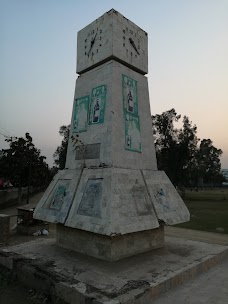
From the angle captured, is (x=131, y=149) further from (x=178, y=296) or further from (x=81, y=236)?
(x=178, y=296)

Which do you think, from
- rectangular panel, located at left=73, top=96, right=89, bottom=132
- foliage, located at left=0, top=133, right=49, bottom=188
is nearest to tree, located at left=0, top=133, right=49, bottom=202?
foliage, located at left=0, top=133, right=49, bottom=188

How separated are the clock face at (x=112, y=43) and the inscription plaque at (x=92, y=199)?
293 cm

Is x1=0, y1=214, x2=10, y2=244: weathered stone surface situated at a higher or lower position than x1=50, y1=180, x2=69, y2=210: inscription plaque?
lower

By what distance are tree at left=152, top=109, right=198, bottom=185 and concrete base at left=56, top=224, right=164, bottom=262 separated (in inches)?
1007

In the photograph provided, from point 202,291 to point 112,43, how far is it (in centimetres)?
524

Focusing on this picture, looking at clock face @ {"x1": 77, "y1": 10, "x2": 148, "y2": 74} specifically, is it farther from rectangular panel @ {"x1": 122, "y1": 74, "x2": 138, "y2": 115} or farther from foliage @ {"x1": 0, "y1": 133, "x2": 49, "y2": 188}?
foliage @ {"x1": 0, "y1": 133, "x2": 49, "y2": 188}

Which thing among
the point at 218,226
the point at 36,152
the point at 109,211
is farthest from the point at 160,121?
the point at 109,211

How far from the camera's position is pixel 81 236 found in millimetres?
5672

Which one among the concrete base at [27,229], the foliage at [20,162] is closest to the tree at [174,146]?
the foliage at [20,162]

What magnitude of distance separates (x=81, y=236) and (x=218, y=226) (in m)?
9.41

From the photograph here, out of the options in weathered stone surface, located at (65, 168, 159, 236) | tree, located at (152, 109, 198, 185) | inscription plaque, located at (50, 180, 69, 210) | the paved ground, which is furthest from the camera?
tree, located at (152, 109, 198, 185)

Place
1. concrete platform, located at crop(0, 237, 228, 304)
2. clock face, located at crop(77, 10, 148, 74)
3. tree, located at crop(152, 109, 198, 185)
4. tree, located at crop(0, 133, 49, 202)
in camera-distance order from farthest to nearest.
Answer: tree, located at crop(152, 109, 198, 185) → tree, located at crop(0, 133, 49, 202) → clock face, located at crop(77, 10, 148, 74) → concrete platform, located at crop(0, 237, 228, 304)

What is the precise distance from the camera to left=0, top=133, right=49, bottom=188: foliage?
68.8 ft

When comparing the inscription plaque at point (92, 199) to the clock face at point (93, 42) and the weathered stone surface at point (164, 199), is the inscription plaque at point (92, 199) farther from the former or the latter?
the clock face at point (93, 42)
